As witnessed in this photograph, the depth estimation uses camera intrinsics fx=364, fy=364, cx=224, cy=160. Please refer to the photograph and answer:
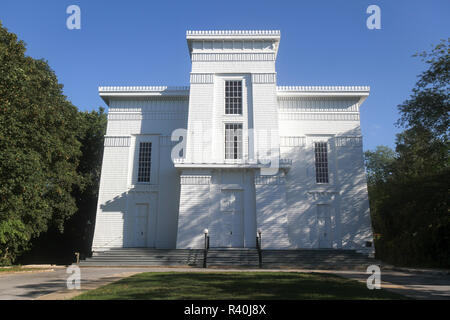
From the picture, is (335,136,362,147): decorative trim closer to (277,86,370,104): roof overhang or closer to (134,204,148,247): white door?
(277,86,370,104): roof overhang

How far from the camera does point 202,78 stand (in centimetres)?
2314

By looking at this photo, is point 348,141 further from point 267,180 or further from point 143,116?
point 143,116

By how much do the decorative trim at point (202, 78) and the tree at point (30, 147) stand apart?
824 cm

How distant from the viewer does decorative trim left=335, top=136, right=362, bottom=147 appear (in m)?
23.2

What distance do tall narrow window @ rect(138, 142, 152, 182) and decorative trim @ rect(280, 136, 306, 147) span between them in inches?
337

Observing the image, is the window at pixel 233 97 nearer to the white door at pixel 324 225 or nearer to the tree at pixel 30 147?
the white door at pixel 324 225

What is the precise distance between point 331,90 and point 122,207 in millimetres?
15274

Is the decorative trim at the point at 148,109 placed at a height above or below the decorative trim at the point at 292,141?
above

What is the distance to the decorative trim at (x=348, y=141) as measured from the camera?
23156mm

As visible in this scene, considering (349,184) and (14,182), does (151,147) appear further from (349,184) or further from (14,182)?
(349,184)

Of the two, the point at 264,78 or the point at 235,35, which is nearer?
the point at 264,78

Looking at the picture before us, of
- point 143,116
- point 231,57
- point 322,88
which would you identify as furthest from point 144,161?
point 322,88

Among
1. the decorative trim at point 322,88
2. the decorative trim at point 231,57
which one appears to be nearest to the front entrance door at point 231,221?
the decorative trim at point 322,88

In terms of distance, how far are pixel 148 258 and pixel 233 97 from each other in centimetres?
1098
